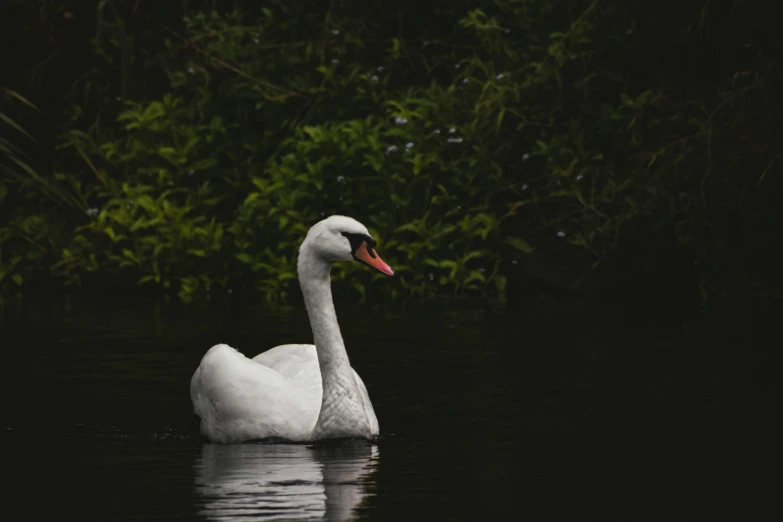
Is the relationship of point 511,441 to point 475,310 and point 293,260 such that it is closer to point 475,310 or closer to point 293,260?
point 475,310

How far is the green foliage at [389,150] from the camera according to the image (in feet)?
54.4

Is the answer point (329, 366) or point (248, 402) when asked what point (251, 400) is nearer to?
point (248, 402)

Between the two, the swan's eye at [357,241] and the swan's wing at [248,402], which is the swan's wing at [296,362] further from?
the swan's eye at [357,241]

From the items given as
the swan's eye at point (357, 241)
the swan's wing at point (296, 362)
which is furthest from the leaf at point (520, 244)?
the swan's eye at point (357, 241)

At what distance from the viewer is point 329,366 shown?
32.3 ft

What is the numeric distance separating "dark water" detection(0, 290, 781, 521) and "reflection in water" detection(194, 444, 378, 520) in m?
0.02

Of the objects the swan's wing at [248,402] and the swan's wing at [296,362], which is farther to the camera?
the swan's wing at [296,362]

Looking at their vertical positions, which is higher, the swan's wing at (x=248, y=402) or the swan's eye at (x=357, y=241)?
the swan's eye at (x=357, y=241)

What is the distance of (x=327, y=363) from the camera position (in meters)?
9.88

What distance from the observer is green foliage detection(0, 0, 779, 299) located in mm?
16578

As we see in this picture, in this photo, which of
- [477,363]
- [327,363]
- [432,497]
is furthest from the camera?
[477,363]

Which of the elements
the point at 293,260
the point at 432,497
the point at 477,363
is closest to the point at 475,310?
the point at 293,260

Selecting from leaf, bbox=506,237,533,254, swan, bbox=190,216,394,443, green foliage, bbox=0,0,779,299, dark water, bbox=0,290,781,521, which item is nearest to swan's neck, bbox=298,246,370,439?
swan, bbox=190,216,394,443

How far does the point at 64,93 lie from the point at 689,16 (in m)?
7.03
